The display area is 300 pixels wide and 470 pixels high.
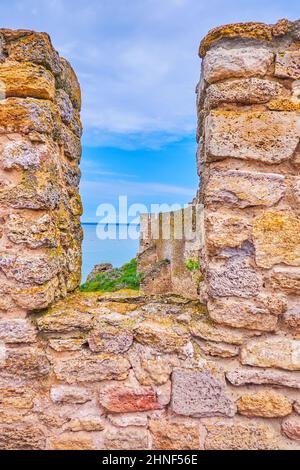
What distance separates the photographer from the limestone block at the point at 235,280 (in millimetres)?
1787

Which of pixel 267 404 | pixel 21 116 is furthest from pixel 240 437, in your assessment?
pixel 21 116

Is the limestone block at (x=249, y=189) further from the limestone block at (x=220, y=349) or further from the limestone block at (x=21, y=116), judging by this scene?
the limestone block at (x=21, y=116)

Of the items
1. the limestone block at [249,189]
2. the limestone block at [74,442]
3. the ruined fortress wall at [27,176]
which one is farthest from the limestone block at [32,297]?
the limestone block at [249,189]

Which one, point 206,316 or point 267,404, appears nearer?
point 267,404

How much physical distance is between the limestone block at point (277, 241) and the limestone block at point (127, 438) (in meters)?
1.02

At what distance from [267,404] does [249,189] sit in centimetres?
103

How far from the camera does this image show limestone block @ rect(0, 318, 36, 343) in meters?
1.84

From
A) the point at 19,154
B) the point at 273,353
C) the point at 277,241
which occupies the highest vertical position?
the point at 19,154

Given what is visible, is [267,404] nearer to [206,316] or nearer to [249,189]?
[206,316]

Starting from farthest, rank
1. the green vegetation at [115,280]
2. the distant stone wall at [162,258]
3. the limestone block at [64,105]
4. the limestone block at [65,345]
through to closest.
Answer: the green vegetation at [115,280] < the distant stone wall at [162,258] < the limestone block at [64,105] < the limestone block at [65,345]

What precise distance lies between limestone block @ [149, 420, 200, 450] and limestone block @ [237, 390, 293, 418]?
0.28 meters

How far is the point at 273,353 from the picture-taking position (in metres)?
1.77
